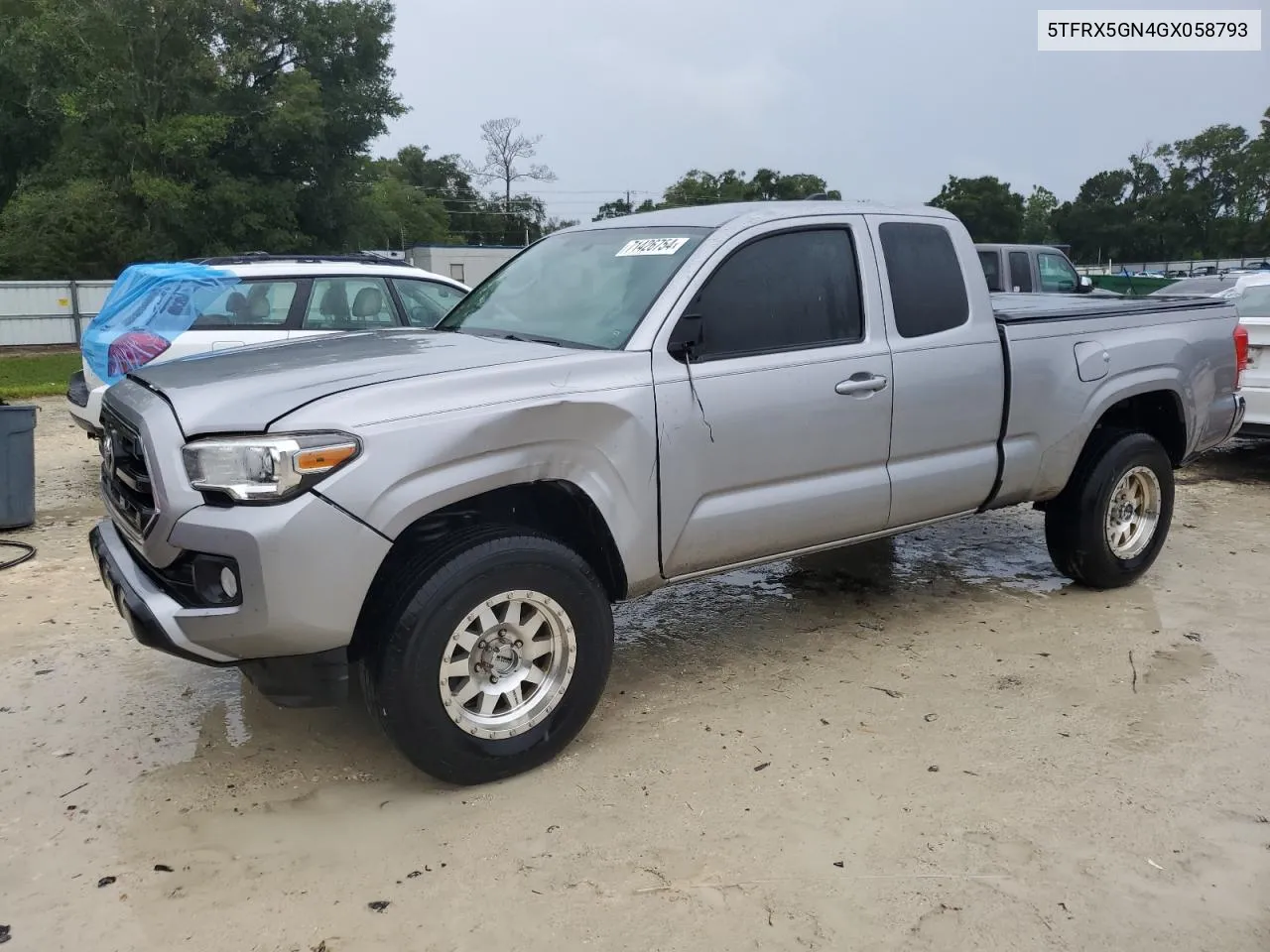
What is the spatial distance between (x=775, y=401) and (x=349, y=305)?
5.02 m

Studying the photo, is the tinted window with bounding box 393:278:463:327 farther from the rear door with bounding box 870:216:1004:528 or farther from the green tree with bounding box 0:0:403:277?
the green tree with bounding box 0:0:403:277

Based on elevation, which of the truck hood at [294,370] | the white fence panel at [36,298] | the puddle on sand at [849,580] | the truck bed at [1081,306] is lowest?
the puddle on sand at [849,580]

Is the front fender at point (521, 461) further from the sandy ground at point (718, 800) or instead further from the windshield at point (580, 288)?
the sandy ground at point (718, 800)

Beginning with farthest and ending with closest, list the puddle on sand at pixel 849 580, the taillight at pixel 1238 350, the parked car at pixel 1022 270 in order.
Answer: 1. the parked car at pixel 1022 270
2. the taillight at pixel 1238 350
3. the puddle on sand at pixel 849 580

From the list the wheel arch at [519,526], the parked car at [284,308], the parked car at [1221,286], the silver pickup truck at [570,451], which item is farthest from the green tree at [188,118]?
the wheel arch at [519,526]

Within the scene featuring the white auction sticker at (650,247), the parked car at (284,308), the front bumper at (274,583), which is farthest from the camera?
the parked car at (284,308)

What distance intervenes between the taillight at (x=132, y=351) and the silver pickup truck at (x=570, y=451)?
3714mm

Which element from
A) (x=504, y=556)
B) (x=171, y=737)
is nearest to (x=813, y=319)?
(x=504, y=556)

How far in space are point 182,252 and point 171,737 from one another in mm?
34553

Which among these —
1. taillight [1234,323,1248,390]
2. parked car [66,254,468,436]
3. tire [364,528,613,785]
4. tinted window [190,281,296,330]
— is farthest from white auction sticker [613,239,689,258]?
tinted window [190,281,296,330]

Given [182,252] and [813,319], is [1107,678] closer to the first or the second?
[813,319]

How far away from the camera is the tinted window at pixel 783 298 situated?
4.00 metres

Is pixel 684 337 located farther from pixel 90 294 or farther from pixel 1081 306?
pixel 90 294

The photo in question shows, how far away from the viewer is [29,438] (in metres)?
6.84
